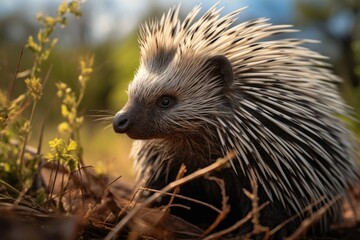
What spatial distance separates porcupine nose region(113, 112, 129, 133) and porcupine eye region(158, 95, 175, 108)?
382mm

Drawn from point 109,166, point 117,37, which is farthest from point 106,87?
point 109,166

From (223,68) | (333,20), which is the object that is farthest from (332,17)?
(223,68)

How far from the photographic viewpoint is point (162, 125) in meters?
3.91

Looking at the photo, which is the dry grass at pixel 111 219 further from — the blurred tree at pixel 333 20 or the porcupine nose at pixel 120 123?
the blurred tree at pixel 333 20

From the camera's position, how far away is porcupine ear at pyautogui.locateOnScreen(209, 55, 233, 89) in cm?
397

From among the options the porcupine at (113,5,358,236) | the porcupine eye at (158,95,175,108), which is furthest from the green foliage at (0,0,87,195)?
the porcupine eye at (158,95,175,108)

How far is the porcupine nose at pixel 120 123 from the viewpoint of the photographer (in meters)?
3.68

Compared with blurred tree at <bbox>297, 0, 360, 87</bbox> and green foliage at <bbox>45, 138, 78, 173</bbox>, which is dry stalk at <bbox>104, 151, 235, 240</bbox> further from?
Answer: blurred tree at <bbox>297, 0, 360, 87</bbox>

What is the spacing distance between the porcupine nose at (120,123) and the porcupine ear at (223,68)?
86 centimetres

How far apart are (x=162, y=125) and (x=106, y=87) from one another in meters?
26.1

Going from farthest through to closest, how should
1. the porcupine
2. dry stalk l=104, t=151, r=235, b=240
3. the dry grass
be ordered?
the porcupine < dry stalk l=104, t=151, r=235, b=240 < the dry grass

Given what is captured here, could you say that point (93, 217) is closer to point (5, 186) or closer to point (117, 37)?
point (5, 186)

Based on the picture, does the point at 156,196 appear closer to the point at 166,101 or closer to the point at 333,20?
the point at 166,101

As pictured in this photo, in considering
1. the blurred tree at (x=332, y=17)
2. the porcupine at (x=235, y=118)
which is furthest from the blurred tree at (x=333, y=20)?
the porcupine at (x=235, y=118)
